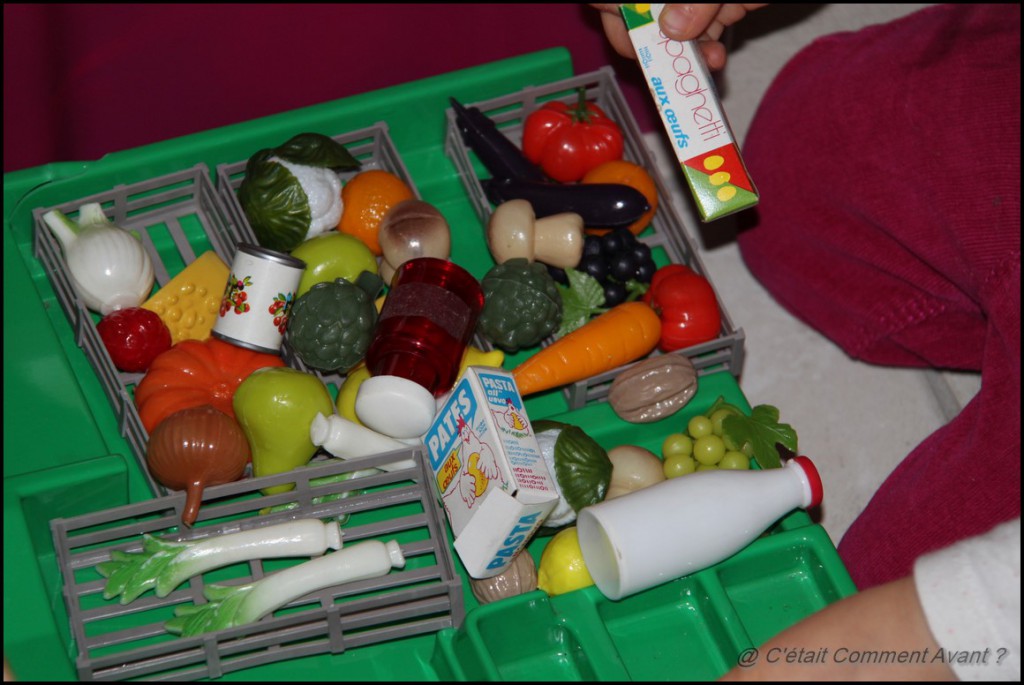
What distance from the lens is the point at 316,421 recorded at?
0.97 metres

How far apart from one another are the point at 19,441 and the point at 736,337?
2.18 ft

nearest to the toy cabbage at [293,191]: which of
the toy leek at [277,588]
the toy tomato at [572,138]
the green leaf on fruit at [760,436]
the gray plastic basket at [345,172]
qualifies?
the gray plastic basket at [345,172]

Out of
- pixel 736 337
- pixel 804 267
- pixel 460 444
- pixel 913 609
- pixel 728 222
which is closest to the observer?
pixel 913 609

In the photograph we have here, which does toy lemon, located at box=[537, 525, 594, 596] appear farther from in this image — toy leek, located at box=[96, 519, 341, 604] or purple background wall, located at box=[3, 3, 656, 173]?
purple background wall, located at box=[3, 3, 656, 173]

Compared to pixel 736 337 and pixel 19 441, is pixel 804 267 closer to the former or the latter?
pixel 736 337

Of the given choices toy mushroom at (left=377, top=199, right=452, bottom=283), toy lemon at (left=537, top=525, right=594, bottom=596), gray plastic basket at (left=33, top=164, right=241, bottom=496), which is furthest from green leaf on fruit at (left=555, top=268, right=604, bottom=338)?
gray plastic basket at (left=33, top=164, right=241, bottom=496)

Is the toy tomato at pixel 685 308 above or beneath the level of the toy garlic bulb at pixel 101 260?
beneath

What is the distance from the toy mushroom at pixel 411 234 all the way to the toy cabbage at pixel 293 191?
64 millimetres

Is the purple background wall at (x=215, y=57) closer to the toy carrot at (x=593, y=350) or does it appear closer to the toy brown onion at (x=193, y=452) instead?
the toy carrot at (x=593, y=350)

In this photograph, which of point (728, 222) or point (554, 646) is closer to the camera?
point (554, 646)

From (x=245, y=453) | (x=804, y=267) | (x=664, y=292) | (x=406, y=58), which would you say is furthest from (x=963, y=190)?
(x=245, y=453)

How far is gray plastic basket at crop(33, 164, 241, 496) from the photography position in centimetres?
102

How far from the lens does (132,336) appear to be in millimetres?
1013

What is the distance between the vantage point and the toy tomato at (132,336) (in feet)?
3.32
